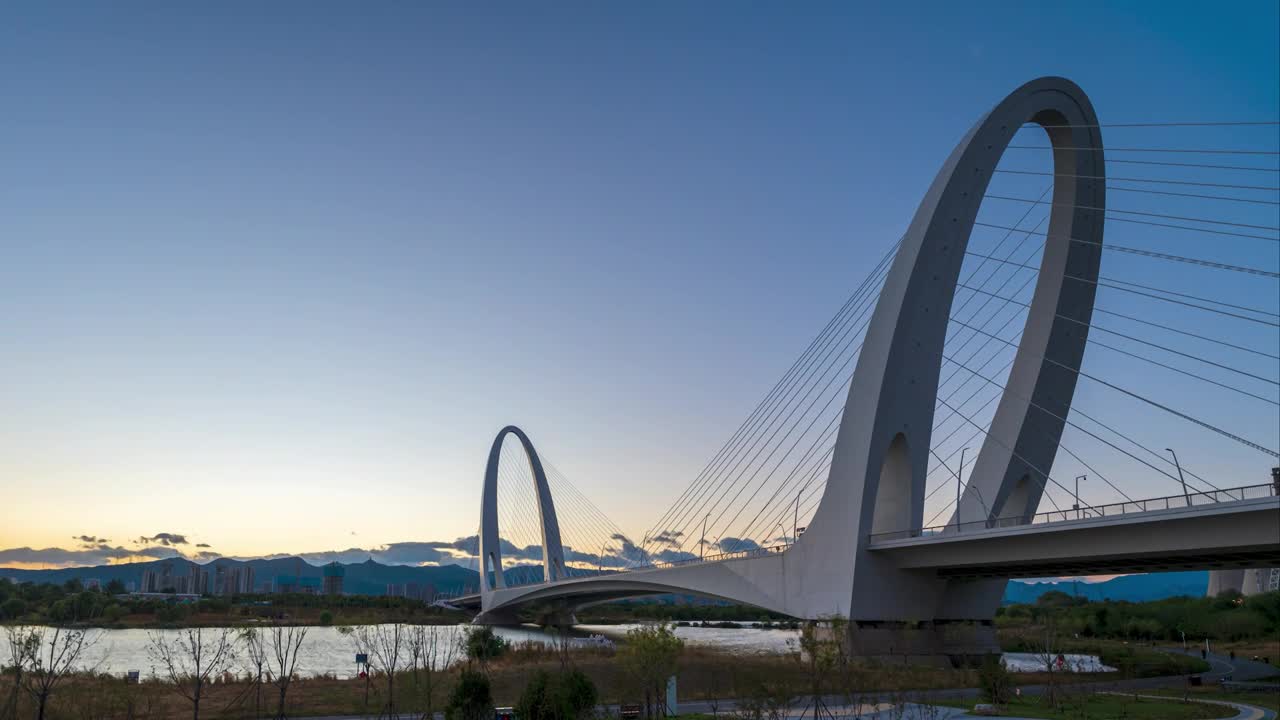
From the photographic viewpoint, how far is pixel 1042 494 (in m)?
39.5

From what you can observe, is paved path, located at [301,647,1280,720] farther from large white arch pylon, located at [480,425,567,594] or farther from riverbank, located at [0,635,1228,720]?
large white arch pylon, located at [480,425,567,594]

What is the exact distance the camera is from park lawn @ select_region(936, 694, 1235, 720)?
65.8 ft

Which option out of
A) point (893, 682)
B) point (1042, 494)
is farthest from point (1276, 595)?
point (893, 682)

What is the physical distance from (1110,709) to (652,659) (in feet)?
37.4

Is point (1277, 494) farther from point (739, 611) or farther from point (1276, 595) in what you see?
point (739, 611)

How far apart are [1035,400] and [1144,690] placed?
44.6 ft

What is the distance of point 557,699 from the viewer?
55.8 feet

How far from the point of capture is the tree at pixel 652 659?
766 inches

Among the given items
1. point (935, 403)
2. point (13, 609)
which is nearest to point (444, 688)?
point (935, 403)

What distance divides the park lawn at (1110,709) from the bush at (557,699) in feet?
33.5

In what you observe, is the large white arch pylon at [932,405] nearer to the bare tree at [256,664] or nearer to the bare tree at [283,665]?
the bare tree at [283,665]

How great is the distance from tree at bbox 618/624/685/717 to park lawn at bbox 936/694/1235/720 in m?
7.82

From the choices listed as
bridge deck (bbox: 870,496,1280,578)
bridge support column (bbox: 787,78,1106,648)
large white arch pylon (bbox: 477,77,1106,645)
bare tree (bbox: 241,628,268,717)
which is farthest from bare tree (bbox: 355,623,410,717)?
bridge deck (bbox: 870,496,1280,578)

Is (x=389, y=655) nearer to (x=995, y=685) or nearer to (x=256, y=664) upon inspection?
(x=256, y=664)
